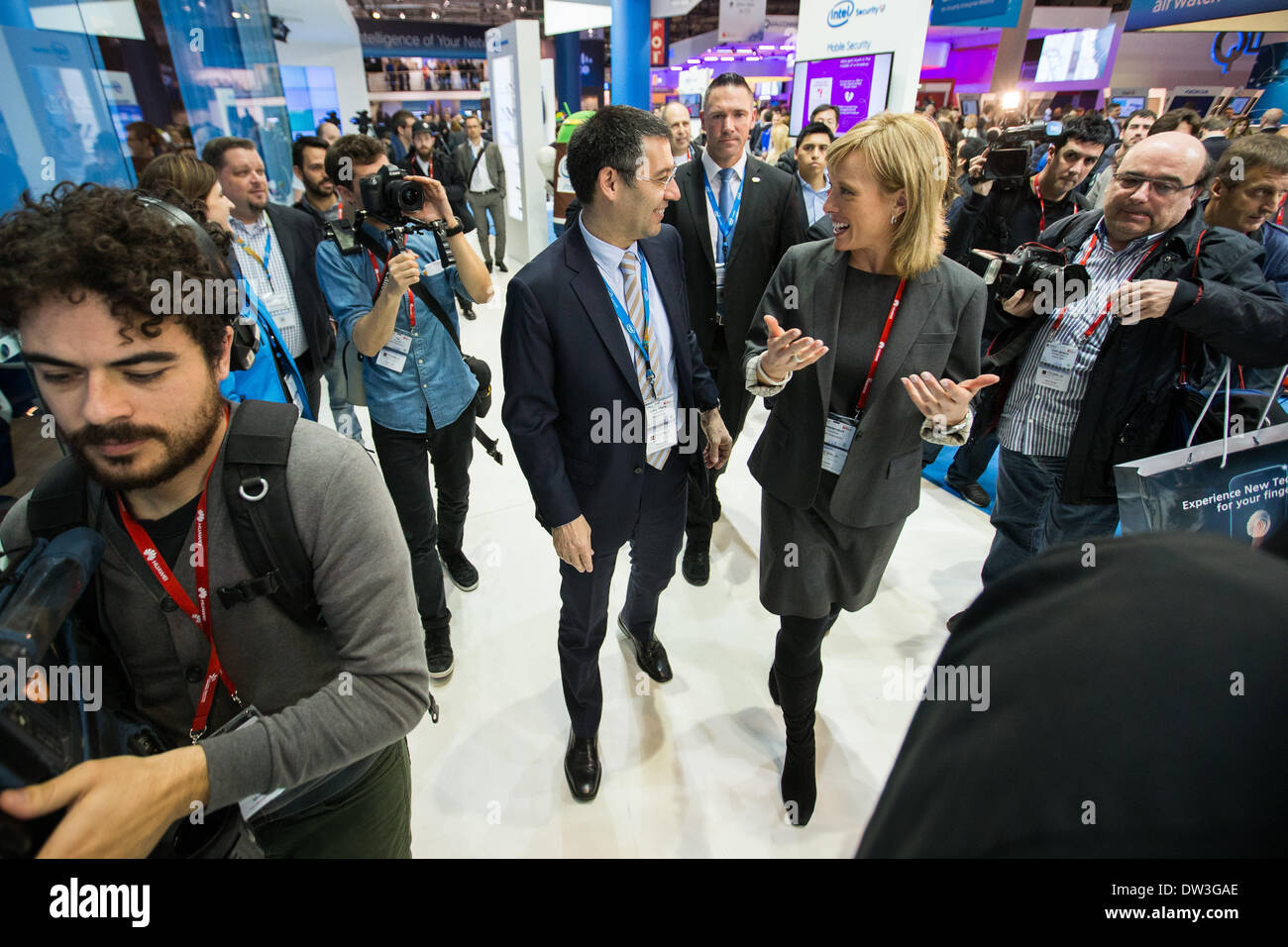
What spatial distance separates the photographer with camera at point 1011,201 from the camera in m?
3.34

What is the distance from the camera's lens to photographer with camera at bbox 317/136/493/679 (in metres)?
2.15

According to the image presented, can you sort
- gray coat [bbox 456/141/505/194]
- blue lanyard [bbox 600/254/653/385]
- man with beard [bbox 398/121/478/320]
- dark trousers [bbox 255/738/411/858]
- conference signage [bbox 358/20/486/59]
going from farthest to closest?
conference signage [bbox 358/20/486/59]
gray coat [bbox 456/141/505/194]
man with beard [bbox 398/121/478/320]
blue lanyard [bbox 600/254/653/385]
dark trousers [bbox 255/738/411/858]

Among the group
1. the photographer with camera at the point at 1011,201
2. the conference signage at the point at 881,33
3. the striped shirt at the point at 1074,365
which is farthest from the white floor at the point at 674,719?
the conference signage at the point at 881,33

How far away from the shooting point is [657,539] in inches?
85.5

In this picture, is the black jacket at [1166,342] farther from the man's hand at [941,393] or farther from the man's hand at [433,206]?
the man's hand at [433,206]

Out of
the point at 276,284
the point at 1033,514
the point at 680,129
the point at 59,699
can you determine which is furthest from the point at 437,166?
the point at 59,699

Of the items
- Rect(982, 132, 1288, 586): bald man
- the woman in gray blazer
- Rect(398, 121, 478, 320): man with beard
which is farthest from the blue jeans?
Rect(398, 121, 478, 320): man with beard

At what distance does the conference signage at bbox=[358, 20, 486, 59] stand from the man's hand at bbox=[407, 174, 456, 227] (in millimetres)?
25844

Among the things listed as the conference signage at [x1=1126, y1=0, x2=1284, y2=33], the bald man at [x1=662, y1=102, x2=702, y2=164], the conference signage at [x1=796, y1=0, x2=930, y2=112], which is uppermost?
the conference signage at [x1=1126, y1=0, x2=1284, y2=33]

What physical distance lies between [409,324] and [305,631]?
59.4 inches

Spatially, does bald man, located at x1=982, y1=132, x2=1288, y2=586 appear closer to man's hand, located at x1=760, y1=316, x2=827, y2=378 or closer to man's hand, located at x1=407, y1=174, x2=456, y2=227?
man's hand, located at x1=760, y1=316, x2=827, y2=378

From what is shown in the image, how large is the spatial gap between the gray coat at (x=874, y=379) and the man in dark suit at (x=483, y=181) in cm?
647
